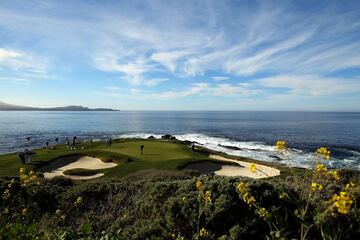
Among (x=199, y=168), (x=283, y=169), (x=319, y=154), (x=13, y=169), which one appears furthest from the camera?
(x=283, y=169)

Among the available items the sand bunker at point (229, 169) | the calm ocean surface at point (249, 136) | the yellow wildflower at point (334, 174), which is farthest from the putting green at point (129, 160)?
the yellow wildflower at point (334, 174)

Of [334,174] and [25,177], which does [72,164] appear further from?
[334,174]

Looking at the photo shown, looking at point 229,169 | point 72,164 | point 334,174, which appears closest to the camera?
point 334,174

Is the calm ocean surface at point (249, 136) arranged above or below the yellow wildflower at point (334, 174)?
below

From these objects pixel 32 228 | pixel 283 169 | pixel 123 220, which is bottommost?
pixel 283 169

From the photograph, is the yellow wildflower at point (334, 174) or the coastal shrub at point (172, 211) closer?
the yellow wildflower at point (334, 174)

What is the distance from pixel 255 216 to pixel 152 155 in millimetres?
22479

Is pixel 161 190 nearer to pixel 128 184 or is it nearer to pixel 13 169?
pixel 128 184

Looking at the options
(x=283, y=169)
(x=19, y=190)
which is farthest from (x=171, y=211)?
(x=283, y=169)

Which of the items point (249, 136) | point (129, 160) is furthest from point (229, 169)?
point (249, 136)

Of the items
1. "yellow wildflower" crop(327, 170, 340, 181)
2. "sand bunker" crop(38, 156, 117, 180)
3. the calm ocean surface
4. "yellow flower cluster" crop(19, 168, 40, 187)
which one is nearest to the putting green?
"sand bunker" crop(38, 156, 117, 180)

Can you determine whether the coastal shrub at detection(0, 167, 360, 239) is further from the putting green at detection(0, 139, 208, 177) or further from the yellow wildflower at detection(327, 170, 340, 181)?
the putting green at detection(0, 139, 208, 177)

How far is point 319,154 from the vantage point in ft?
12.1

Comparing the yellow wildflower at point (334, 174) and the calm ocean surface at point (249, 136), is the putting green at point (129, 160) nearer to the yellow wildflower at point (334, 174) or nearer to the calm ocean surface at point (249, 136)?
the calm ocean surface at point (249, 136)
